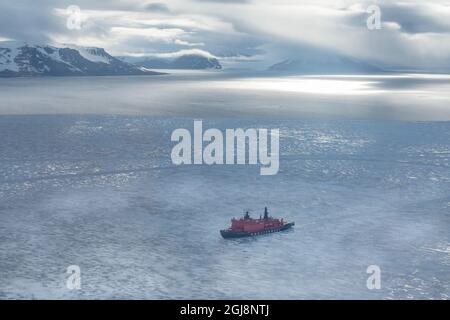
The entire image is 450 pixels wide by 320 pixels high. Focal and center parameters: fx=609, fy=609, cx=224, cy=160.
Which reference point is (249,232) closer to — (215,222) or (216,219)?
(215,222)

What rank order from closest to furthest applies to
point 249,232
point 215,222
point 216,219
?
point 249,232
point 215,222
point 216,219

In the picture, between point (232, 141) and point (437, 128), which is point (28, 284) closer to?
point (232, 141)

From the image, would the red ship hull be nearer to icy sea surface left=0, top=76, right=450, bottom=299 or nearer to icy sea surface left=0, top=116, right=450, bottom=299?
icy sea surface left=0, top=76, right=450, bottom=299

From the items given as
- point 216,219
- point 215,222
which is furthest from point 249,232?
point 216,219

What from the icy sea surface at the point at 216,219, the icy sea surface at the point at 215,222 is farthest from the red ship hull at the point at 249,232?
the icy sea surface at the point at 215,222

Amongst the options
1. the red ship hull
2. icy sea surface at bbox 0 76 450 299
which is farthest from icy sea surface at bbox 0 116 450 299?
the red ship hull

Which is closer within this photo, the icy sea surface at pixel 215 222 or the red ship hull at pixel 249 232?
the icy sea surface at pixel 215 222

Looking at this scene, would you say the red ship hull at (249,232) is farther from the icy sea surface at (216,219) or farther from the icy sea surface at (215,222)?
the icy sea surface at (215,222)
